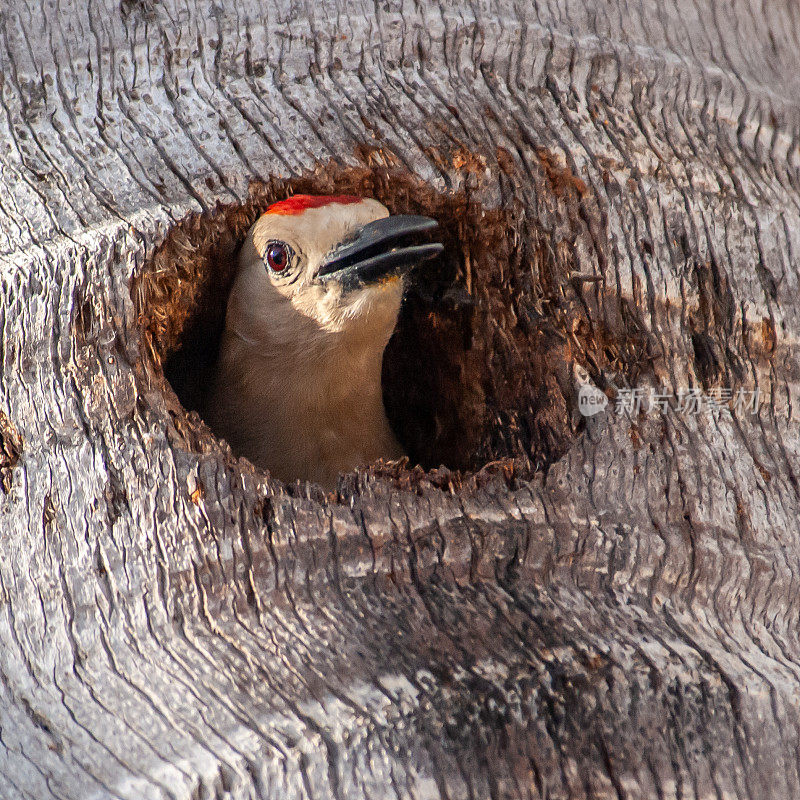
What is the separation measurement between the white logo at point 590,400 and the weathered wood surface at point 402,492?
65mm

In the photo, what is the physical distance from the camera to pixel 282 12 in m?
2.66

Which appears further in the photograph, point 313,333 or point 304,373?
point 304,373

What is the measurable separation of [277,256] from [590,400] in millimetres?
1101

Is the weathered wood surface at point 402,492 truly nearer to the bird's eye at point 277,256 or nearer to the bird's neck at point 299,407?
the bird's eye at point 277,256

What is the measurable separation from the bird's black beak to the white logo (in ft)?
1.91

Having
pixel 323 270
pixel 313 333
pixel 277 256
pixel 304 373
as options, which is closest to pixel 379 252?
pixel 323 270

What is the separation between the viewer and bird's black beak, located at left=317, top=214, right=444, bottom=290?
106 inches

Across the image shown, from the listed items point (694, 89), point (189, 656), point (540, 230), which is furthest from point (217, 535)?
point (694, 89)

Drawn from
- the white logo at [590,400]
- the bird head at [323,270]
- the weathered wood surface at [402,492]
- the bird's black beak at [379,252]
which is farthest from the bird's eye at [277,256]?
the white logo at [590,400]

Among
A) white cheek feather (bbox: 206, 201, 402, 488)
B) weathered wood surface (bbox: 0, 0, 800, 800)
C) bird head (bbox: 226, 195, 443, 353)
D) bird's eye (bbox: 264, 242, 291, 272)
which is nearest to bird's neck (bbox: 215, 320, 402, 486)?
white cheek feather (bbox: 206, 201, 402, 488)

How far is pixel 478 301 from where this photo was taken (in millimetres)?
2982

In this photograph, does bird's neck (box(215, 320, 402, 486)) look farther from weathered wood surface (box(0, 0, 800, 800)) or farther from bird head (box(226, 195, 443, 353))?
weathered wood surface (box(0, 0, 800, 800))

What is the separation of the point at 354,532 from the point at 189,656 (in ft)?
1.39

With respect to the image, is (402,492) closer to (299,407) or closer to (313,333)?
(313,333)
